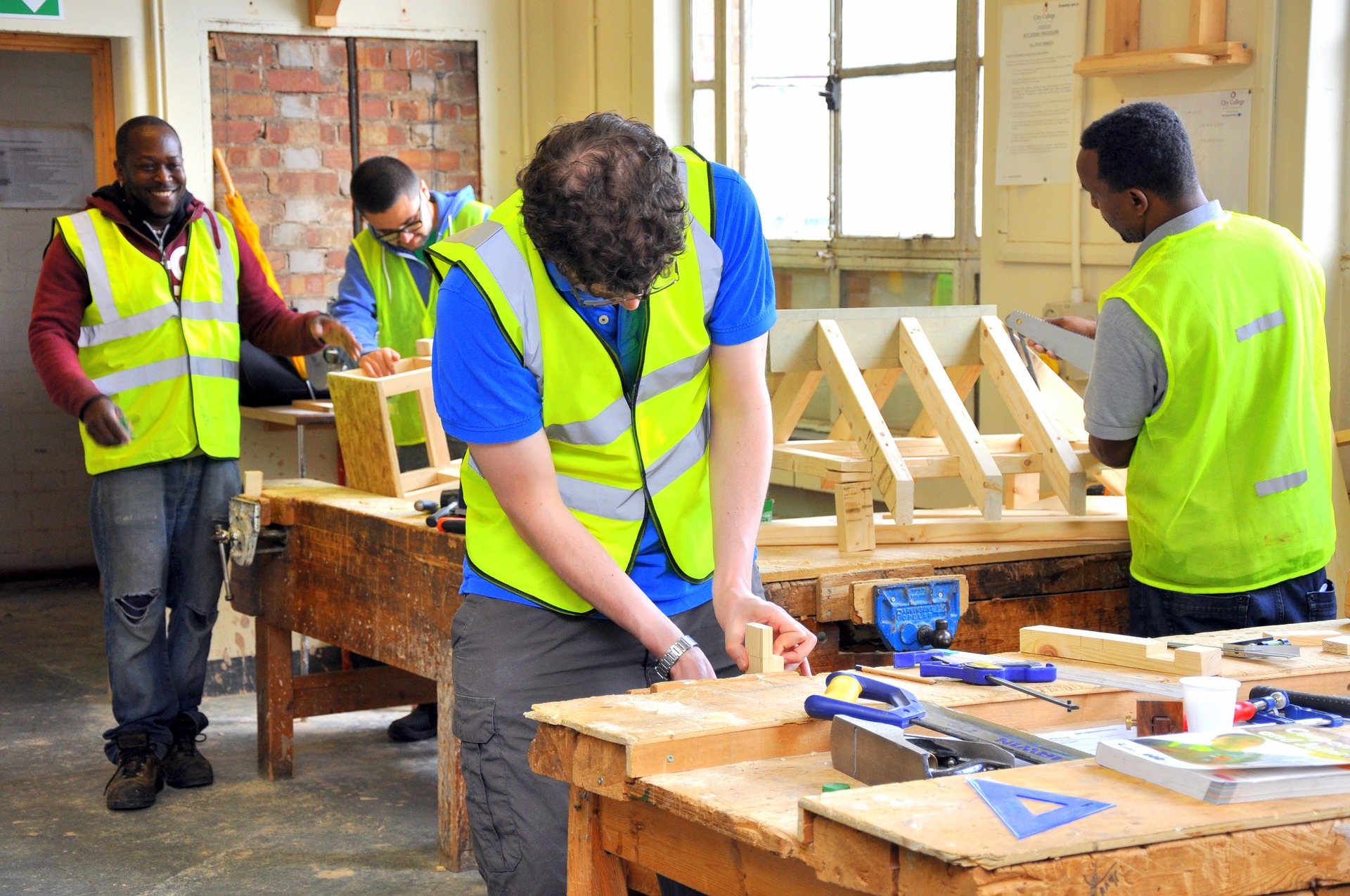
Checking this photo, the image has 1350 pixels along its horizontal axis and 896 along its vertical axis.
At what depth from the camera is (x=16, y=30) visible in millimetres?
5211

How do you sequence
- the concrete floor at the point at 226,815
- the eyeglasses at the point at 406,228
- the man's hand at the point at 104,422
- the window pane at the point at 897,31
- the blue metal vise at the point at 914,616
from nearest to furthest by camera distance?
the blue metal vise at the point at 914,616 < the concrete floor at the point at 226,815 < the man's hand at the point at 104,422 < the eyeglasses at the point at 406,228 < the window pane at the point at 897,31

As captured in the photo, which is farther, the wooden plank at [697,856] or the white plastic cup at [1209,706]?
the white plastic cup at [1209,706]

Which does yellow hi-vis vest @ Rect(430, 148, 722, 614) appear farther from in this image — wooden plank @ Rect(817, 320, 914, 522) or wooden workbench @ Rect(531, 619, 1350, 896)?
wooden plank @ Rect(817, 320, 914, 522)

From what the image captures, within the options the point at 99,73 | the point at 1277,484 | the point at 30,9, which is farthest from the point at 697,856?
the point at 99,73

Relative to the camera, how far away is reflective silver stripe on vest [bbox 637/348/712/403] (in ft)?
6.77

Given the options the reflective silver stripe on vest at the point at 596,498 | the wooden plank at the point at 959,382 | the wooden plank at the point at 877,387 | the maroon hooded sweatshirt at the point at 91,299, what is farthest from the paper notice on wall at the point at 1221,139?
the maroon hooded sweatshirt at the point at 91,299

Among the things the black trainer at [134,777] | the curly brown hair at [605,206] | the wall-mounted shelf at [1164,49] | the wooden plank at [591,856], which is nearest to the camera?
the wooden plank at [591,856]

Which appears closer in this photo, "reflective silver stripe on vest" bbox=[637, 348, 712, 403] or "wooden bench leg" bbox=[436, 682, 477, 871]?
"reflective silver stripe on vest" bbox=[637, 348, 712, 403]

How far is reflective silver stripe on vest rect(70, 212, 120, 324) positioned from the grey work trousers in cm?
216

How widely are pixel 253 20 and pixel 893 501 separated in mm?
3829

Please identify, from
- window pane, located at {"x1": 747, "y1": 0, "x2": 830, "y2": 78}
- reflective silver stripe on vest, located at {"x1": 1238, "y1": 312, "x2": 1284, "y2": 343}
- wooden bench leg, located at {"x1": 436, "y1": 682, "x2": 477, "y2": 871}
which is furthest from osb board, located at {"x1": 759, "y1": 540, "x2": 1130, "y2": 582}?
window pane, located at {"x1": 747, "y1": 0, "x2": 830, "y2": 78}

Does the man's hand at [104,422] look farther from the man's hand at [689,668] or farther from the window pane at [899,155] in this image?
the window pane at [899,155]

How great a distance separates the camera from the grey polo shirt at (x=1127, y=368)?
2.56m

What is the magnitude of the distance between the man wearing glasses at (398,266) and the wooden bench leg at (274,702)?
1.75 feet
